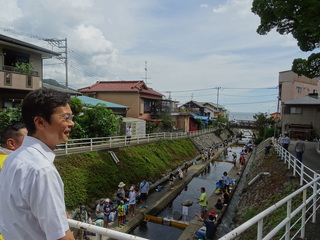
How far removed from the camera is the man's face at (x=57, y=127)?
1462 millimetres

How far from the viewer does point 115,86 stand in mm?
30672

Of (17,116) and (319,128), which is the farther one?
(319,128)

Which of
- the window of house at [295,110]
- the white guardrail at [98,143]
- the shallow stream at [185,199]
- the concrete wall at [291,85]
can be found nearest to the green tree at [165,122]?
the white guardrail at [98,143]

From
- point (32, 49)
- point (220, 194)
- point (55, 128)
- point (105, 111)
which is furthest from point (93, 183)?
point (55, 128)

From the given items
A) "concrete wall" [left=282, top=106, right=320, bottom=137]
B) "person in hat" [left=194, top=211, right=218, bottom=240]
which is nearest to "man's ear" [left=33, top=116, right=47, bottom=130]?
"person in hat" [left=194, top=211, right=218, bottom=240]

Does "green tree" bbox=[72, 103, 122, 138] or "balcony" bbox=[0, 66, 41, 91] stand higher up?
"balcony" bbox=[0, 66, 41, 91]

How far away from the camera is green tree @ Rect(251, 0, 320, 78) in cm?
841

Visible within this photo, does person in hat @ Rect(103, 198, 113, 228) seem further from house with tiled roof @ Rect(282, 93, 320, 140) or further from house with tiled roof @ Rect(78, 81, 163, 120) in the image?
house with tiled roof @ Rect(282, 93, 320, 140)

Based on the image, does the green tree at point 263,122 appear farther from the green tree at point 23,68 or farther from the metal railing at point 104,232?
the metal railing at point 104,232

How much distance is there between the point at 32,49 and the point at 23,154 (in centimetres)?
1540

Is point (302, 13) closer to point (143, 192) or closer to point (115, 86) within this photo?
point (143, 192)

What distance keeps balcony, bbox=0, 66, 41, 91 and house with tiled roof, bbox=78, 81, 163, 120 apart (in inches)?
604

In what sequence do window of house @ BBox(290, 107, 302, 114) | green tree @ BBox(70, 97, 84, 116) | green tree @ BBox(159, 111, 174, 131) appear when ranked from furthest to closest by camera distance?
green tree @ BBox(159, 111, 174, 131) → window of house @ BBox(290, 107, 302, 114) → green tree @ BBox(70, 97, 84, 116)

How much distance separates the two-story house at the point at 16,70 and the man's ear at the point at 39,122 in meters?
13.0
